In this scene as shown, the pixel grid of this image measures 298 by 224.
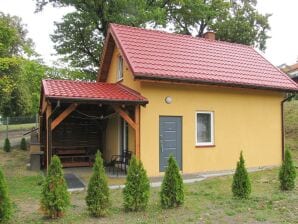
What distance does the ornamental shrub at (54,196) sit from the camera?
611 cm

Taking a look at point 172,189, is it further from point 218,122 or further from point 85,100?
point 218,122

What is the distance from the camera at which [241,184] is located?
24.9ft

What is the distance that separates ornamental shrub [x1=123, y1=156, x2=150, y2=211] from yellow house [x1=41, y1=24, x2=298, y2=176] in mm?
3805

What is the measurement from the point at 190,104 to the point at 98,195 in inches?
249

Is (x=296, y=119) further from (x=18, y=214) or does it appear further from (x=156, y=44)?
(x=18, y=214)

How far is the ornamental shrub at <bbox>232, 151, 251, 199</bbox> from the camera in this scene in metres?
7.58

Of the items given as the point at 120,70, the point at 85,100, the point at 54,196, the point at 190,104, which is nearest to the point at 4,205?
the point at 54,196

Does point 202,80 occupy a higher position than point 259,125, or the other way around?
point 202,80

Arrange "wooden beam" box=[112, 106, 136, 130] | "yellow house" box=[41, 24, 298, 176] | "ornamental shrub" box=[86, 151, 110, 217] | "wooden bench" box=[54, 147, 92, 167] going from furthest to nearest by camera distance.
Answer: "wooden bench" box=[54, 147, 92, 167], "yellow house" box=[41, 24, 298, 176], "wooden beam" box=[112, 106, 136, 130], "ornamental shrub" box=[86, 151, 110, 217]

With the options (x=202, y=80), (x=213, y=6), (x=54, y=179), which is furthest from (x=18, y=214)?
(x=213, y=6)

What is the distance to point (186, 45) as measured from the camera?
46.6 feet

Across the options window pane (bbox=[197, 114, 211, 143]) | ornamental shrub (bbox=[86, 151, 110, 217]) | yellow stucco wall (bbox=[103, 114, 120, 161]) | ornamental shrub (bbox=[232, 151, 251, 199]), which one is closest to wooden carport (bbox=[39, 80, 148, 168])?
yellow stucco wall (bbox=[103, 114, 120, 161])

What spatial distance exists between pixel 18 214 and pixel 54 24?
17694 millimetres

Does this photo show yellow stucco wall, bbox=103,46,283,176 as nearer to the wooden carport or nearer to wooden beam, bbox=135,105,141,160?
wooden beam, bbox=135,105,141,160
